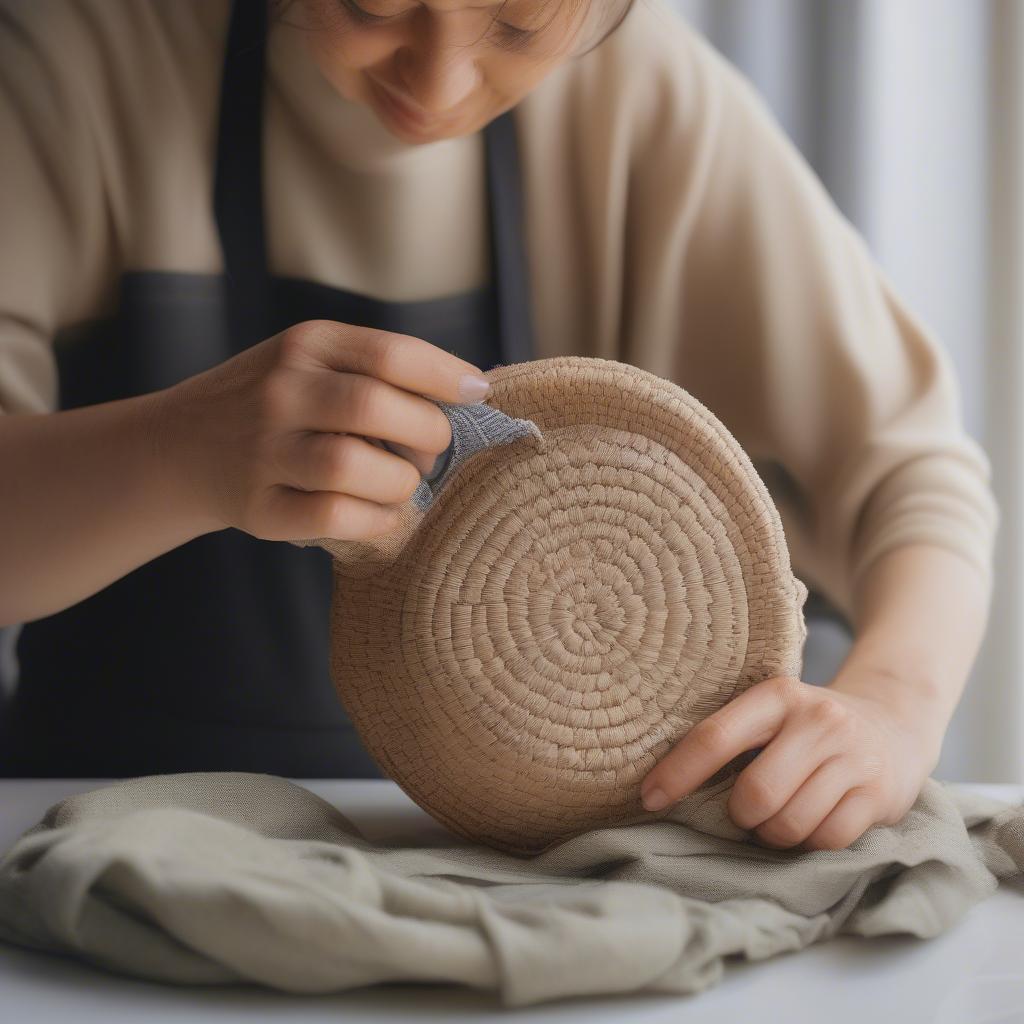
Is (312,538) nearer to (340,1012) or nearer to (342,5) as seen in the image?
(340,1012)

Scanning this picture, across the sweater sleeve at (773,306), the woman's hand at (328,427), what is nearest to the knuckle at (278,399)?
the woman's hand at (328,427)

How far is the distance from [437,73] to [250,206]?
1.02 ft

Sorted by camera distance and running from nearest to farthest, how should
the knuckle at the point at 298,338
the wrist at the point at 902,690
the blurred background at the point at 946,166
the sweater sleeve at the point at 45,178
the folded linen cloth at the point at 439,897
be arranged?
1. the folded linen cloth at the point at 439,897
2. the knuckle at the point at 298,338
3. the wrist at the point at 902,690
4. the sweater sleeve at the point at 45,178
5. the blurred background at the point at 946,166

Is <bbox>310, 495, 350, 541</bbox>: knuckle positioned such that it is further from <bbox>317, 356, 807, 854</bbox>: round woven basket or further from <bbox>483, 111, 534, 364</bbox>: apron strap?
<bbox>483, 111, 534, 364</bbox>: apron strap

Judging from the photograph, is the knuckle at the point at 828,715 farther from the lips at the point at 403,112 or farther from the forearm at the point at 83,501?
the lips at the point at 403,112

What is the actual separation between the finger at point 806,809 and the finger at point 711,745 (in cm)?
3

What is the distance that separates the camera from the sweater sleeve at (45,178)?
90cm

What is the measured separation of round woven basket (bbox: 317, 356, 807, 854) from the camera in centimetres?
57

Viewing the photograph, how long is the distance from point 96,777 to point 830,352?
71cm

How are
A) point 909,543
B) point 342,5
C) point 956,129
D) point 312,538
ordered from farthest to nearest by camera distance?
point 956,129, point 909,543, point 342,5, point 312,538

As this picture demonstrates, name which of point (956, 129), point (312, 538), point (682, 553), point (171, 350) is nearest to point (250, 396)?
point (312, 538)

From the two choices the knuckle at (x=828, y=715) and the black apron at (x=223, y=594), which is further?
the black apron at (x=223, y=594)

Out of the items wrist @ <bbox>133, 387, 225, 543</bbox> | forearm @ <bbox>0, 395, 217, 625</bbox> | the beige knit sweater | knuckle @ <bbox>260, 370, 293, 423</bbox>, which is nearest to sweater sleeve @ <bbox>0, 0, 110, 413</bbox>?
the beige knit sweater

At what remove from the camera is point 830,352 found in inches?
38.8
